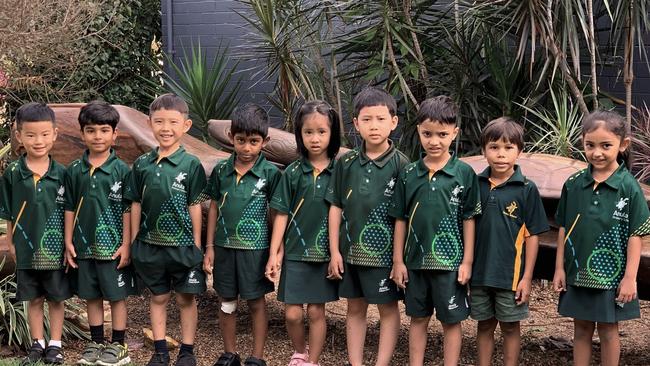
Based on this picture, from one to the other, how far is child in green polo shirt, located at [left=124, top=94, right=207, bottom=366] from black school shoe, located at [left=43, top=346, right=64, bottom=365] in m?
0.64

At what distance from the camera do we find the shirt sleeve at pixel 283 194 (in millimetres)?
4641

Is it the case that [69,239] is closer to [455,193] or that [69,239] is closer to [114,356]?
[114,356]

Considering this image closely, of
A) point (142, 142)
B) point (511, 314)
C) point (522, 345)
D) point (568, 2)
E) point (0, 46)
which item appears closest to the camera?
point (511, 314)

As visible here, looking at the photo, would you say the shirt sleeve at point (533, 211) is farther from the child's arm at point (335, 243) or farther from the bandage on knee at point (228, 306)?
the bandage on knee at point (228, 306)

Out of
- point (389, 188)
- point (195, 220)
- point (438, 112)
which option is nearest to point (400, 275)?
point (389, 188)

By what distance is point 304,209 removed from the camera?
15.2ft

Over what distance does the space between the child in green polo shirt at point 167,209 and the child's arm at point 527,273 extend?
163cm

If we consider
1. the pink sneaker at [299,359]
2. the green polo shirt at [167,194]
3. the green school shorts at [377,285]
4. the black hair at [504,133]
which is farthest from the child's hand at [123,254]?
the black hair at [504,133]

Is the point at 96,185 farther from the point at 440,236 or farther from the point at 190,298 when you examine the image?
the point at 440,236

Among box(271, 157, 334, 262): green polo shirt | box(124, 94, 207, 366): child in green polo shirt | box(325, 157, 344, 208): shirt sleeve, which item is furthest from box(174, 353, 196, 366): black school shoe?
box(325, 157, 344, 208): shirt sleeve

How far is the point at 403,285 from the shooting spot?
4.39 meters

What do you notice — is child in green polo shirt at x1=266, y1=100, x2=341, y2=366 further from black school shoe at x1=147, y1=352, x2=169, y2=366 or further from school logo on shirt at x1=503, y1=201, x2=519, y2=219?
school logo on shirt at x1=503, y1=201, x2=519, y2=219

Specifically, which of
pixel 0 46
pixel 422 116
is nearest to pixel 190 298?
pixel 422 116

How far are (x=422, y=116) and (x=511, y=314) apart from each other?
1.00 meters
